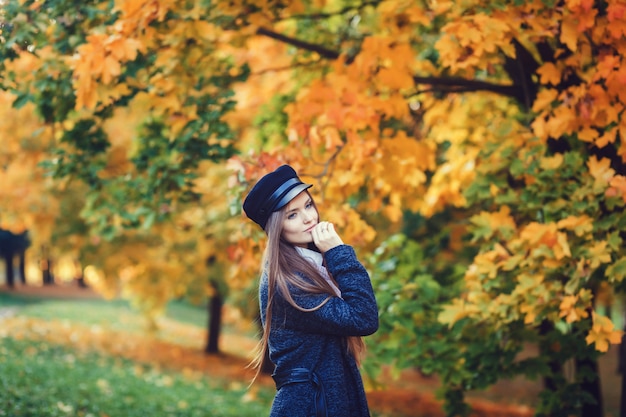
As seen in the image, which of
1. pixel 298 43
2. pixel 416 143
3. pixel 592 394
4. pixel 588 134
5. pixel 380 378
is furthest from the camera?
pixel 380 378

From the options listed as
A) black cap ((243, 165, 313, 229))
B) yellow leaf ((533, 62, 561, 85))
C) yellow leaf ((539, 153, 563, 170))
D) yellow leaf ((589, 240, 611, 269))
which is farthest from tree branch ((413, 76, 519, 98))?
black cap ((243, 165, 313, 229))

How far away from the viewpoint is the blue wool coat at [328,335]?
2539 millimetres

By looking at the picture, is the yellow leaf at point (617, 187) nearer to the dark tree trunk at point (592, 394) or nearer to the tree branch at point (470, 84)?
the tree branch at point (470, 84)

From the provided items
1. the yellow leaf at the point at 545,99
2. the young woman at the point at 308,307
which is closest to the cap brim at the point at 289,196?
the young woman at the point at 308,307

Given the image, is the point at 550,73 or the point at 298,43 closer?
the point at 550,73

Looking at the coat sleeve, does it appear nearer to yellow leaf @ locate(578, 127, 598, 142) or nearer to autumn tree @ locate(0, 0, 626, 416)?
autumn tree @ locate(0, 0, 626, 416)

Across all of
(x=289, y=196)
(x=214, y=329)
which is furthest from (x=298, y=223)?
(x=214, y=329)

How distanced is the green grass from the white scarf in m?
4.48

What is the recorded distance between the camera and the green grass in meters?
6.82

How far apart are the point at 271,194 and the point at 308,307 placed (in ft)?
1.72

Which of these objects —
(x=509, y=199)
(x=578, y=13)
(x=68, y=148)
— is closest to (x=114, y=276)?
(x=68, y=148)

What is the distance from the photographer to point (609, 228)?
13.0 ft

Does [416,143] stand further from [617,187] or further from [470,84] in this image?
[617,187]

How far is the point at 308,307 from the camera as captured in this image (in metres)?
2.56
